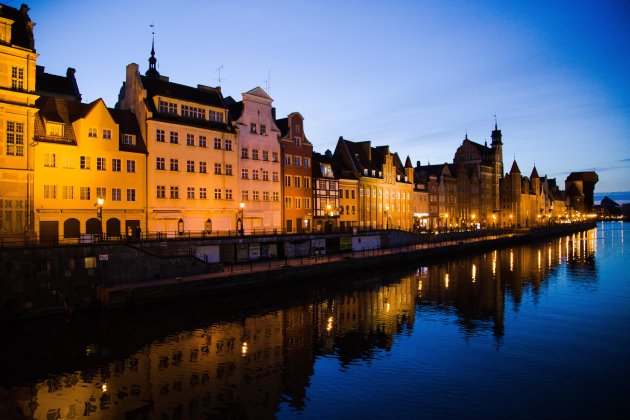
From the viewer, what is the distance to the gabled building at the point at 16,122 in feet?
125

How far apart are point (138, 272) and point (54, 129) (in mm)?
15951

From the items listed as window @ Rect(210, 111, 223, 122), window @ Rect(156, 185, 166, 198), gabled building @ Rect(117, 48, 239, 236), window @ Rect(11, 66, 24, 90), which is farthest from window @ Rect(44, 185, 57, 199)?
window @ Rect(210, 111, 223, 122)

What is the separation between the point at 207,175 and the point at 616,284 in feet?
154

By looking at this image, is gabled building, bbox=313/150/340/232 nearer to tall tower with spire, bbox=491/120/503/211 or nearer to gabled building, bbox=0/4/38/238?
gabled building, bbox=0/4/38/238

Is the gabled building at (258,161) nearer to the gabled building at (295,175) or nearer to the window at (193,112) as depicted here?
the gabled building at (295,175)

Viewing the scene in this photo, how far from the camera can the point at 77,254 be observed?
3512 centimetres

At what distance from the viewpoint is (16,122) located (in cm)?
3897

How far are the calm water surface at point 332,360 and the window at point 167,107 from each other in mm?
23731

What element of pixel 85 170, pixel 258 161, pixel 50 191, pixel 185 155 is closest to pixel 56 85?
pixel 185 155

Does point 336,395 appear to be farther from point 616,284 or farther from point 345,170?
point 345,170

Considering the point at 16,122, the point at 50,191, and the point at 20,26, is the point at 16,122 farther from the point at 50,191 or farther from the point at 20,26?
the point at 20,26

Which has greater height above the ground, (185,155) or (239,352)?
(185,155)

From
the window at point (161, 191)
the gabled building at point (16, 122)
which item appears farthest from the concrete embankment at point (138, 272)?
the window at point (161, 191)

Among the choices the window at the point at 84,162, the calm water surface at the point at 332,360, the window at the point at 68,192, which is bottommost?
the calm water surface at the point at 332,360
